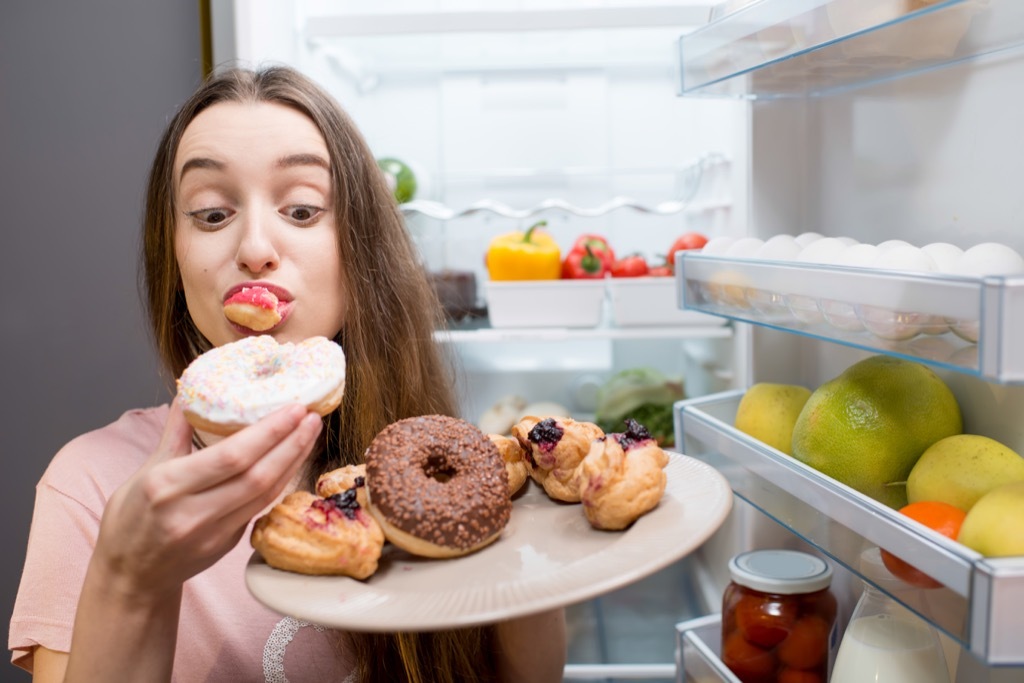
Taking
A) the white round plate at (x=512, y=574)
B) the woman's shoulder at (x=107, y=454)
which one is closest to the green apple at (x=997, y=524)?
the white round plate at (x=512, y=574)

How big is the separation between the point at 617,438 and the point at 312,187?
0.47 meters

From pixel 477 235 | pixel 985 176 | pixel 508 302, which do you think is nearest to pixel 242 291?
pixel 985 176

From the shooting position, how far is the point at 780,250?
44.0 inches

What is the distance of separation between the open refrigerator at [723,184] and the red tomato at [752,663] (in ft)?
0.12

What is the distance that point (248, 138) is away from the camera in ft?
3.22

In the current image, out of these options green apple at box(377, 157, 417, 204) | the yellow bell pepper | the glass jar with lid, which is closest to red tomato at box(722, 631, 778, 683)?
the glass jar with lid

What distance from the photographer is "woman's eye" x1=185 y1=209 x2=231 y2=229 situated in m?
0.98

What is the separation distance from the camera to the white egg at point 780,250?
1.11 m

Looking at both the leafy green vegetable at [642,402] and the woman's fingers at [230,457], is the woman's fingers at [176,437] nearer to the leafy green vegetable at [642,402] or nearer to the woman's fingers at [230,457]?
the woman's fingers at [230,457]

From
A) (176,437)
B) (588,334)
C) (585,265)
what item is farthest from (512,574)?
(585,265)

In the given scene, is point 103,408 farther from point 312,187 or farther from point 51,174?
point 312,187

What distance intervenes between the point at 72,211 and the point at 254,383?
5.12 feet

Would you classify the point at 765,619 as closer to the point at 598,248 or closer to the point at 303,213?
the point at 303,213

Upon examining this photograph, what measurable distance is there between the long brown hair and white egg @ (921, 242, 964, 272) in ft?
2.11
